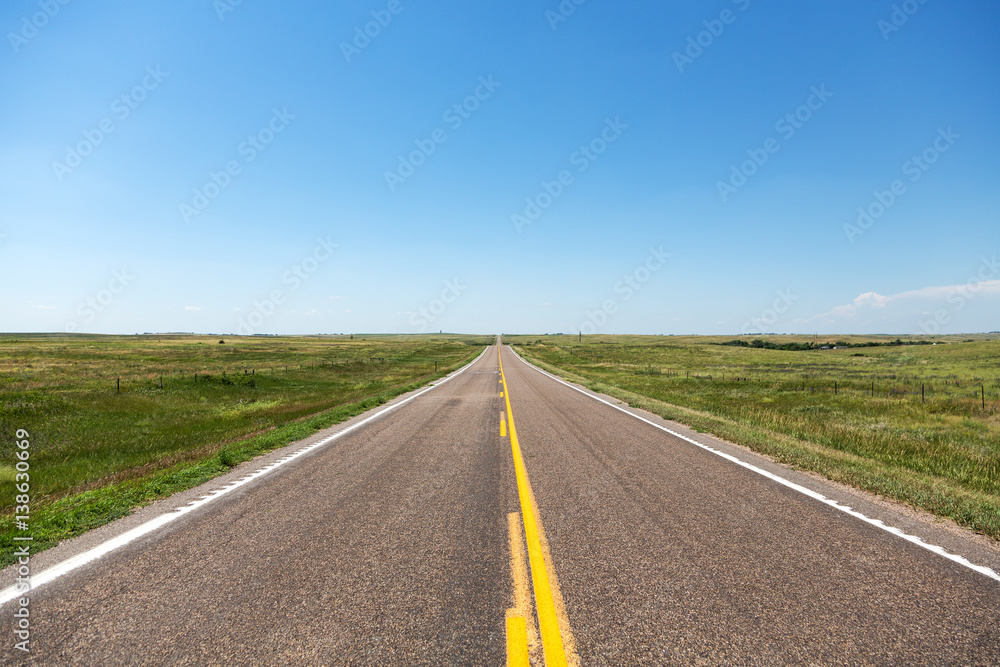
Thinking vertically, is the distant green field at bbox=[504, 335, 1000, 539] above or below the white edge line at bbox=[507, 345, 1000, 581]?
below

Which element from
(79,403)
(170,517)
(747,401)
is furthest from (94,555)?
(747,401)

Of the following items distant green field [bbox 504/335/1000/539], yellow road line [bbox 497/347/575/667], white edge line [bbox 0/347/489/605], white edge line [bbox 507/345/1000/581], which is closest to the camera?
yellow road line [bbox 497/347/575/667]

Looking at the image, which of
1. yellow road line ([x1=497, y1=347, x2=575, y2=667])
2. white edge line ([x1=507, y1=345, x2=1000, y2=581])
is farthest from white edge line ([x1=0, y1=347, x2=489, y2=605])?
white edge line ([x1=507, y1=345, x2=1000, y2=581])

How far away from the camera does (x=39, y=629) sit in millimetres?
2979

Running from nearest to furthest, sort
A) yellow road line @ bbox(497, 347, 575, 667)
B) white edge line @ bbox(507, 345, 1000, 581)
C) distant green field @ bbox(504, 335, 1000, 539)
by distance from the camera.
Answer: yellow road line @ bbox(497, 347, 575, 667) < white edge line @ bbox(507, 345, 1000, 581) < distant green field @ bbox(504, 335, 1000, 539)

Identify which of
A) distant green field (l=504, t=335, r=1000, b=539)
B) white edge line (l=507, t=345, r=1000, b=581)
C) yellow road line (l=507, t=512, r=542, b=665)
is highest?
yellow road line (l=507, t=512, r=542, b=665)

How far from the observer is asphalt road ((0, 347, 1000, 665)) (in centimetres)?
275

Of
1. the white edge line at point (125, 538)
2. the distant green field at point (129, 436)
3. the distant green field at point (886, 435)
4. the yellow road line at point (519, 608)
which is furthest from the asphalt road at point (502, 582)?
→ the distant green field at point (886, 435)

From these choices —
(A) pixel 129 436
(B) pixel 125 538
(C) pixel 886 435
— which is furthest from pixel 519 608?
(A) pixel 129 436

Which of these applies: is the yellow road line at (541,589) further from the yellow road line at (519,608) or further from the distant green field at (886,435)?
the distant green field at (886,435)

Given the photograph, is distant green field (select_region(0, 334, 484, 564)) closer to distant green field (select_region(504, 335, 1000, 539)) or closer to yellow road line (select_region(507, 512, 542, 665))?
yellow road line (select_region(507, 512, 542, 665))

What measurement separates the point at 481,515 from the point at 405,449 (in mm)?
4050

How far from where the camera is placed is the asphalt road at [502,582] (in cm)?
275

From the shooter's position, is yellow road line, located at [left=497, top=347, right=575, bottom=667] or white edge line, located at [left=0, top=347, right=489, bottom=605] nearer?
yellow road line, located at [left=497, top=347, right=575, bottom=667]
